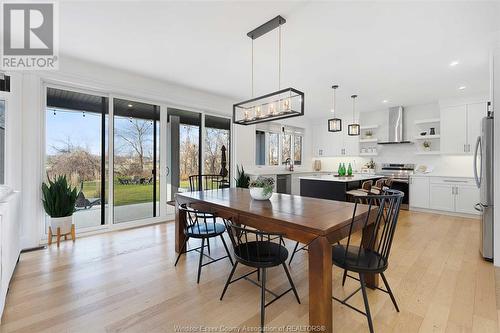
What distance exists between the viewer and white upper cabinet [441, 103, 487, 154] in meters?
4.99

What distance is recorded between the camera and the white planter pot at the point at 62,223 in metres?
3.27

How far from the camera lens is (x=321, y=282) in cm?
154

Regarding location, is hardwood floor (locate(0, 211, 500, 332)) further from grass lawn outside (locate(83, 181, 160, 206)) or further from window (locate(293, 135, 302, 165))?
window (locate(293, 135, 302, 165))

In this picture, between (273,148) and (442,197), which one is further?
(273,148)

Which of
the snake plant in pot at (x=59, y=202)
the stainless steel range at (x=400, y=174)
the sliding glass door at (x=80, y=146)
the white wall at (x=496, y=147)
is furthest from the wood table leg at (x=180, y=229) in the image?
the stainless steel range at (x=400, y=174)

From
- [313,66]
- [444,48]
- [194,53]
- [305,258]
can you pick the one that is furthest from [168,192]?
[444,48]

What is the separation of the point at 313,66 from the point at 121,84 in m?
3.16

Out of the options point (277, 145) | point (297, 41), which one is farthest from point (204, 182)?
point (297, 41)

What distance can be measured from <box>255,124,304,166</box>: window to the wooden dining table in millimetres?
4254

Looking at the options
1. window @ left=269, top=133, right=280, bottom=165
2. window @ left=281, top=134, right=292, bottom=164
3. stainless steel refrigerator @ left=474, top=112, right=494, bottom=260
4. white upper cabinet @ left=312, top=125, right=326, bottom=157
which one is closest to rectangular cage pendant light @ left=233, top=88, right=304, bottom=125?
stainless steel refrigerator @ left=474, top=112, right=494, bottom=260

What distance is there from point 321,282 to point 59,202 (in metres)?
3.60

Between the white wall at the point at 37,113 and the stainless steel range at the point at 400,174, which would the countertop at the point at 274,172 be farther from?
the white wall at the point at 37,113

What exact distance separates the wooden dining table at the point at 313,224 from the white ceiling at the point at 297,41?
75.8 inches

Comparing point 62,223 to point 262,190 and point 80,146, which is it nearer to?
point 80,146
